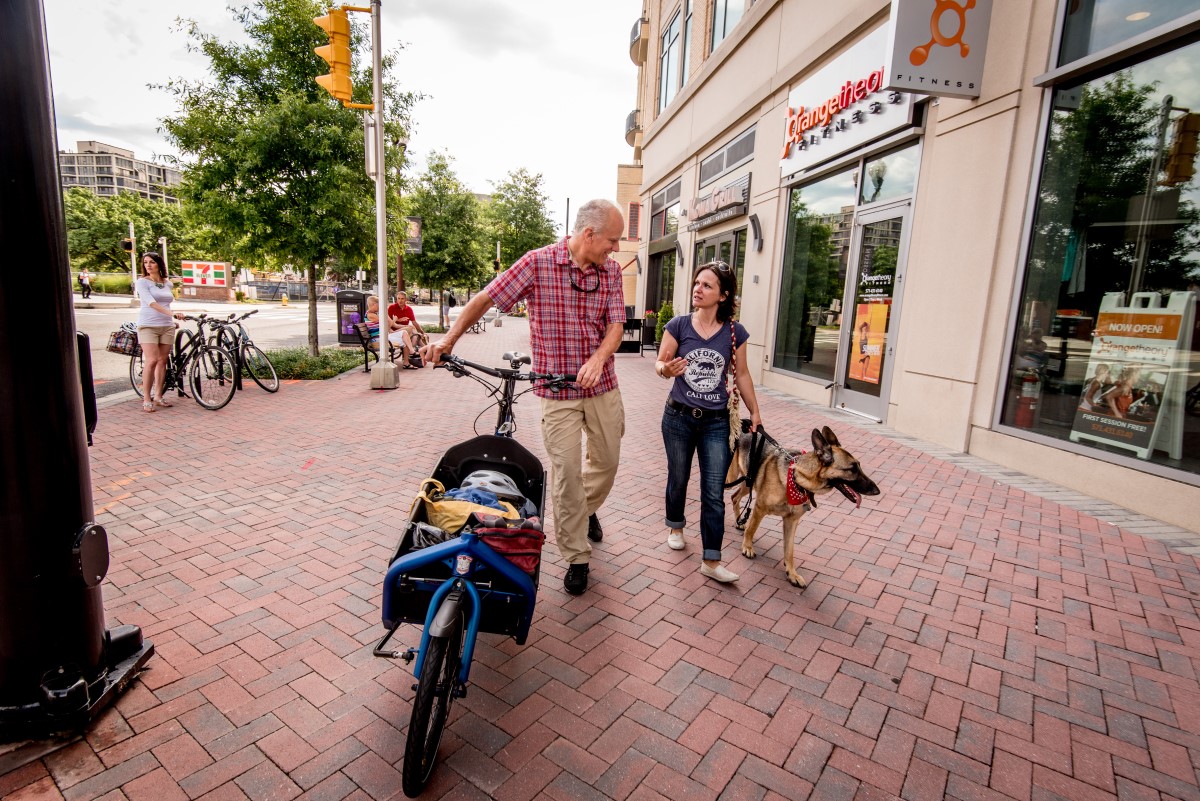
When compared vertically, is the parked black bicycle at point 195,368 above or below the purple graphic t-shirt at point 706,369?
below

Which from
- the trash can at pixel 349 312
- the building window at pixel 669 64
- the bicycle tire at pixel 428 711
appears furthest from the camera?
the building window at pixel 669 64

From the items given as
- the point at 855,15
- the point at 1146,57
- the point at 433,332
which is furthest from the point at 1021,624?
the point at 433,332

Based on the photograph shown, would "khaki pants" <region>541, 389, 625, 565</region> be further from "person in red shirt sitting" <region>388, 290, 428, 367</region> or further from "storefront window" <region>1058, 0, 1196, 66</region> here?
"person in red shirt sitting" <region>388, 290, 428, 367</region>

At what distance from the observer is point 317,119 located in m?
10.4

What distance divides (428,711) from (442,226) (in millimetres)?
23701

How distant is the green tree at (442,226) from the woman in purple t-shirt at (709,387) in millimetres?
21038

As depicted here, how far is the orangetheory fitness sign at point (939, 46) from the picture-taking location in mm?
6289

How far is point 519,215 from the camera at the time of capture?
1527 inches

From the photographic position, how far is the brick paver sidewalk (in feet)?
7.07

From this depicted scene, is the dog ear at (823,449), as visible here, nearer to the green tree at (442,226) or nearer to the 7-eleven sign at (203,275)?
the green tree at (442,226)

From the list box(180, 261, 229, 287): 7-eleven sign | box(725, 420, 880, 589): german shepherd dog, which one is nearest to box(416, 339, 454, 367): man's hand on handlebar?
box(725, 420, 880, 589): german shepherd dog

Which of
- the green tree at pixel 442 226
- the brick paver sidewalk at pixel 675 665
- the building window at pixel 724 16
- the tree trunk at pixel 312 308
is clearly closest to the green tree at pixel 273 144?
the tree trunk at pixel 312 308

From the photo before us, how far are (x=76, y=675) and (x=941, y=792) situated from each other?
3.17m

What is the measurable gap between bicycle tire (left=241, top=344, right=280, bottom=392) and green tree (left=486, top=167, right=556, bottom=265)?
30.1 metres
